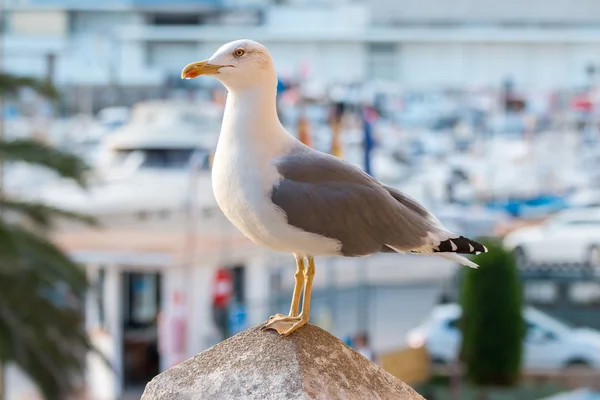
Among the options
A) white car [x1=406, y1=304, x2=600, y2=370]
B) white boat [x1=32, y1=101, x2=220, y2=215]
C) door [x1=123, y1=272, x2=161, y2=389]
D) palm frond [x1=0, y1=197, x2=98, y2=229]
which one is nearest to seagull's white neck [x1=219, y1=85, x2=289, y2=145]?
palm frond [x1=0, y1=197, x2=98, y2=229]

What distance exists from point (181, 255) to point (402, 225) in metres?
11.2

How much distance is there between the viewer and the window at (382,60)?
295 ft

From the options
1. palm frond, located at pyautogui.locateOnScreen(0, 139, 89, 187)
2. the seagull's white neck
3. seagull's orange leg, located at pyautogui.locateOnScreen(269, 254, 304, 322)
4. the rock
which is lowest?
palm frond, located at pyautogui.locateOnScreen(0, 139, 89, 187)

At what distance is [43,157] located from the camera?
10.7 meters

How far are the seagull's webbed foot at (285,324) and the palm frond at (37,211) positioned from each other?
7491 mm

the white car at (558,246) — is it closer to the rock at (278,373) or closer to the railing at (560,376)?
the railing at (560,376)

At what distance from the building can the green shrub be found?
69.8m

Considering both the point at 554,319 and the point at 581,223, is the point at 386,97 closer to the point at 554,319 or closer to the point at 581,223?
the point at 581,223

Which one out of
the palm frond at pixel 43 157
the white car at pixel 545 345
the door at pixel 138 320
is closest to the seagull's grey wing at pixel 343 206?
the palm frond at pixel 43 157

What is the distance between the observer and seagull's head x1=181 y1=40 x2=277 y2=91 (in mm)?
3512

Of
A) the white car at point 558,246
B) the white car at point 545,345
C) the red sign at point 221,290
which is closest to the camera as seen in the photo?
the red sign at point 221,290

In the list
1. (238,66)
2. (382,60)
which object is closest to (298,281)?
(238,66)

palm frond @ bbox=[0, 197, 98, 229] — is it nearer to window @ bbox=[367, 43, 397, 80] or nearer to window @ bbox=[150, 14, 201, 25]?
window @ bbox=[367, 43, 397, 80]

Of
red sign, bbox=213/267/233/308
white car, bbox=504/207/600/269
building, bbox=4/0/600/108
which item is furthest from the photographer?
building, bbox=4/0/600/108
